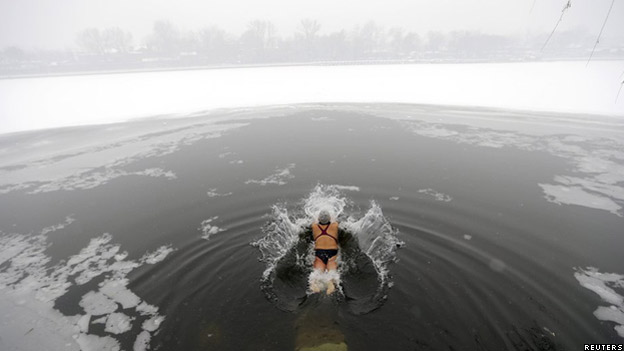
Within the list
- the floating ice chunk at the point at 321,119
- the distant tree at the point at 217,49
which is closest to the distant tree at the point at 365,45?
the distant tree at the point at 217,49

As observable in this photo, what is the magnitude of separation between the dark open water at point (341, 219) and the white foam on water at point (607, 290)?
3 cm

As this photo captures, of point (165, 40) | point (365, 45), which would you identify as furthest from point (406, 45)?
point (165, 40)

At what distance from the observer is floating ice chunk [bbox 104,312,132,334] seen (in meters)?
5.72

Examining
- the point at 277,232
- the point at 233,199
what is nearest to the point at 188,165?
the point at 233,199

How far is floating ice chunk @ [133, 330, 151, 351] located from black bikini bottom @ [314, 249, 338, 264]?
11.4 ft

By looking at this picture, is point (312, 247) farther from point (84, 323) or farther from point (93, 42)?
point (93, 42)

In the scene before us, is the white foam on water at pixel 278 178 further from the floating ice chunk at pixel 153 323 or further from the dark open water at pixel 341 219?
the floating ice chunk at pixel 153 323

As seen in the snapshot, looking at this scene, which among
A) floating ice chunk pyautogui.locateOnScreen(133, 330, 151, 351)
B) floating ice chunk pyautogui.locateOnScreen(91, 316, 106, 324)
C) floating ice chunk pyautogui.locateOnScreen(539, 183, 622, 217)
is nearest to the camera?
floating ice chunk pyautogui.locateOnScreen(133, 330, 151, 351)

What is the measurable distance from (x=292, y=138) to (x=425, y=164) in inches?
280

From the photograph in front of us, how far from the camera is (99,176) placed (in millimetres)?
12797

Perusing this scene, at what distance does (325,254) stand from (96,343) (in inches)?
173

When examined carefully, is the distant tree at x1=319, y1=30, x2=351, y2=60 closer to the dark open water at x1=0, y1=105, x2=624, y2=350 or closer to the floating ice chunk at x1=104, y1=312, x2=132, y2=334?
the dark open water at x1=0, y1=105, x2=624, y2=350

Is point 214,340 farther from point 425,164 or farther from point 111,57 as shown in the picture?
point 111,57

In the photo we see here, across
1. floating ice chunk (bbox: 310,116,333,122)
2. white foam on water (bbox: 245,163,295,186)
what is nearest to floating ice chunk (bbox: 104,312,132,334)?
white foam on water (bbox: 245,163,295,186)
